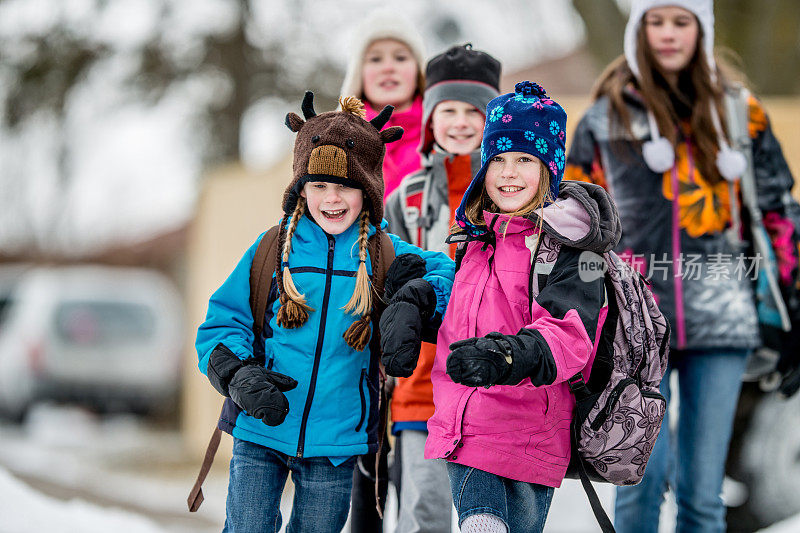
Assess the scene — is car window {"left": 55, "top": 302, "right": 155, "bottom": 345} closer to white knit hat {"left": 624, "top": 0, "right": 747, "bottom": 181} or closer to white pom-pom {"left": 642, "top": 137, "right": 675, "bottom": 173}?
white knit hat {"left": 624, "top": 0, "right": 747, "bottom": 181}

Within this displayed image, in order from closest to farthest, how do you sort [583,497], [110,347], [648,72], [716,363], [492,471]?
[492,471]
[716,363]
[648,72]
[583,497]
[110,347]

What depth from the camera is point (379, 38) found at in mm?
3834

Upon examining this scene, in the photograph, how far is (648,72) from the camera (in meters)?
3.54

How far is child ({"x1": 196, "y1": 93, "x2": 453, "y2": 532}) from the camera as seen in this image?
106 inches

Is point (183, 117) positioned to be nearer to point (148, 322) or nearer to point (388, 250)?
point (148, 322)

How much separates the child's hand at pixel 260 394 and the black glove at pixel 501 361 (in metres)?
0.57

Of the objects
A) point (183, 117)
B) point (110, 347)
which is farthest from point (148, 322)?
point (183, 117)

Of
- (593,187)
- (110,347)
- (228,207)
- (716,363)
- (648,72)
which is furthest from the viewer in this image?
(110,347)

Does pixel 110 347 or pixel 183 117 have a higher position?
pixel 183 117

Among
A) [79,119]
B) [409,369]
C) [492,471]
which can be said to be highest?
[79,119]

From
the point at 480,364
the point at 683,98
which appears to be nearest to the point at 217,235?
the point at 683,98

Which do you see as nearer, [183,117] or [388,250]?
[388,250]

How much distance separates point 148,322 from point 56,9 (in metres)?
4.76

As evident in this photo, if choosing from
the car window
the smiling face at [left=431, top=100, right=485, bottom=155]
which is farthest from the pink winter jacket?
the car window
